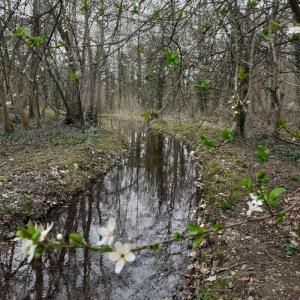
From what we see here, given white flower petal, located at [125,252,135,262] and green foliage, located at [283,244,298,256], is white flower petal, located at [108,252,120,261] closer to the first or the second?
white flower petal, located at [125,252,135,262]

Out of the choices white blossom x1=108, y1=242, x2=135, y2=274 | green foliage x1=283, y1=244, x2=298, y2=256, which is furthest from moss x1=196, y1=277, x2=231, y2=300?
white blossom x1=108, y1=242, x2=135, y2=274

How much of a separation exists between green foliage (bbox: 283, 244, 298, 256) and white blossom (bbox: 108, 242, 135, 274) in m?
3.82

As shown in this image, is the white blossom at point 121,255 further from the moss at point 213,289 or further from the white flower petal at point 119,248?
the moss at point 213,289

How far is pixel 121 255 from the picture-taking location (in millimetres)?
1362

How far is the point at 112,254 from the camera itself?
1356 millimetres

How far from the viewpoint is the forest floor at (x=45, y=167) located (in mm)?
6363

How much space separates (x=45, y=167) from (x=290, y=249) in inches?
226

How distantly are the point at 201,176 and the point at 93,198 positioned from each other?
3125 mm

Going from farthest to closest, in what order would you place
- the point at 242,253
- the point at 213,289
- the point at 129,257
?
the point at 242,253, the point at 213,289, the point at 129,257

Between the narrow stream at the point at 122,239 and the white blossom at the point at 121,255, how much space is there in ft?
10.6

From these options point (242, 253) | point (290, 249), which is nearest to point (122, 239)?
point (242, 253)

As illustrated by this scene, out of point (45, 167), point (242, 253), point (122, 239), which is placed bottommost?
point (122, 239)

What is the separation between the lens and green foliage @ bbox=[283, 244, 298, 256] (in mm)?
4590

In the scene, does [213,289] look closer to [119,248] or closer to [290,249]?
[290,249]
